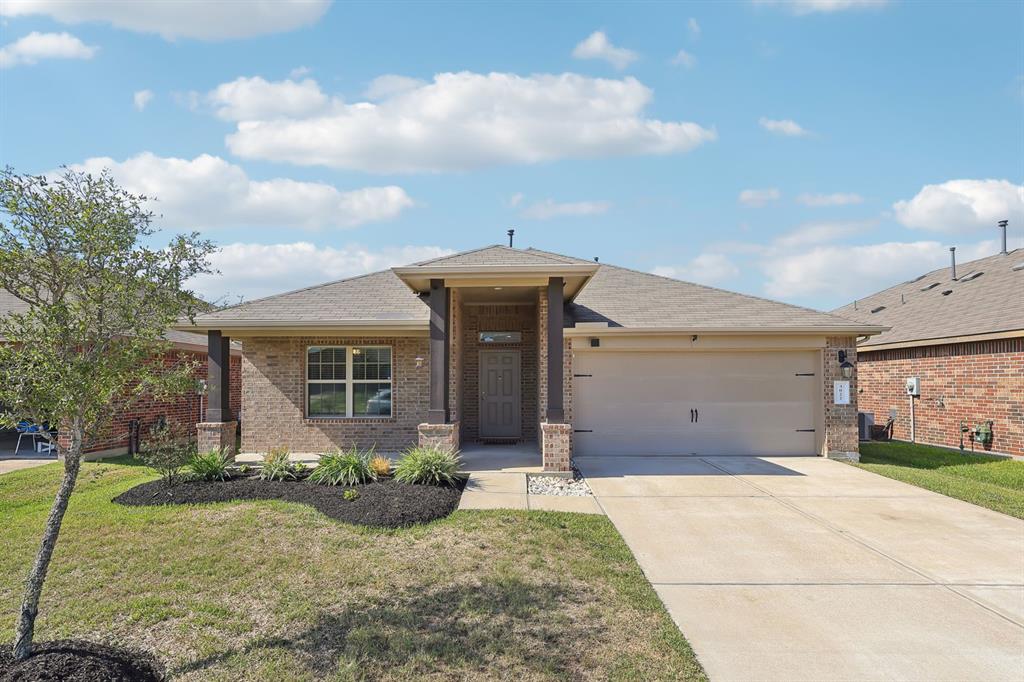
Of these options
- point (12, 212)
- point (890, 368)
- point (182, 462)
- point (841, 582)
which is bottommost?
point (841, 582)

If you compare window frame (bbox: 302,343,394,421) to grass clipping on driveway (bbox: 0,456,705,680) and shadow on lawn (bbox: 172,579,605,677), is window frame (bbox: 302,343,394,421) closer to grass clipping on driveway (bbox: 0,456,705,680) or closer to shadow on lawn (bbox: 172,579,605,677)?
grass clipping on driveway (bbox: 0,456,705,680)

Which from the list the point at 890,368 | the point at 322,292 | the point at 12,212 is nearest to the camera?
the point at 12,212

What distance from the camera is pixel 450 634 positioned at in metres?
3.95

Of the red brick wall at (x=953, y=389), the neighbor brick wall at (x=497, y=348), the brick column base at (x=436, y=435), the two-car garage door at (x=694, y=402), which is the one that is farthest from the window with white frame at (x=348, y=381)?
the red brick wall at (x=953, y=389)

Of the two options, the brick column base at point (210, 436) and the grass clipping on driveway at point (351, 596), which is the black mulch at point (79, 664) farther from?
the brick column base at point (210, 436)

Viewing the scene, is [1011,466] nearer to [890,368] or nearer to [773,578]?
[890,368]

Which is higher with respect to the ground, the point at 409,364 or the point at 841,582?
the point at 409,364

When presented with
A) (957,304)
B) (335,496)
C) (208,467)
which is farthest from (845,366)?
(208,467)

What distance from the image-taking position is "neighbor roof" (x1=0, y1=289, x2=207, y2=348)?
12.1 m

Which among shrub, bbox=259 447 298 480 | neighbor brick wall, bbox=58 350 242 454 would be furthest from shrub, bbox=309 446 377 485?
neighbor brick wall, bbox=58 350 242 454

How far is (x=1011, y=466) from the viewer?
33.2 ft

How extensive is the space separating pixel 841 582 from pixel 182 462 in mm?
8149

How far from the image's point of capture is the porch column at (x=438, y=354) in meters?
9.63

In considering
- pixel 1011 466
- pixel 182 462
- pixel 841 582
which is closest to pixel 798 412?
pixel 1011 466
